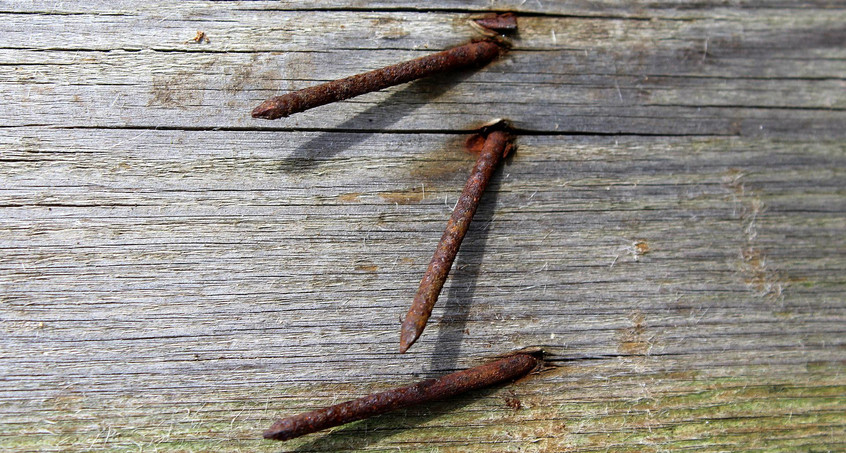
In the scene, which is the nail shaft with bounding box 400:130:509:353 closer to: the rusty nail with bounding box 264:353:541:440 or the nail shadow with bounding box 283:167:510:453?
the nail shadow with bounding box 283:167:510:453

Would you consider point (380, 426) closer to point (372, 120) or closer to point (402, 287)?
point (402, 287)

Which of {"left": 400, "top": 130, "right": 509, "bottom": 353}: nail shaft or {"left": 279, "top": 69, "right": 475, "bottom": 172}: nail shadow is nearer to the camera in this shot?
{"left": 400, "top": 130, "right": 509, "bottom": 353}: nail shaft

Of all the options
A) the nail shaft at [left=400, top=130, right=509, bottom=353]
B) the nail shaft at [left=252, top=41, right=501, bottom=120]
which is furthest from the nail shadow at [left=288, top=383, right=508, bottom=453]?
the nail shaft at [left=252, top=41, right=501, bottom=120]

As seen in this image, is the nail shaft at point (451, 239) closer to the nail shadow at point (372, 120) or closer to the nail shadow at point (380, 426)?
the nail shadow at point (372, 120)

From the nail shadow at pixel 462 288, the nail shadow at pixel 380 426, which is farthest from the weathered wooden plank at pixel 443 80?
the nail shadow at pixel 380 426

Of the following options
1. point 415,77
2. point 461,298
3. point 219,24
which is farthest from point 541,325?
point 219,24

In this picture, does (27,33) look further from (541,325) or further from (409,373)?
(541,325)
